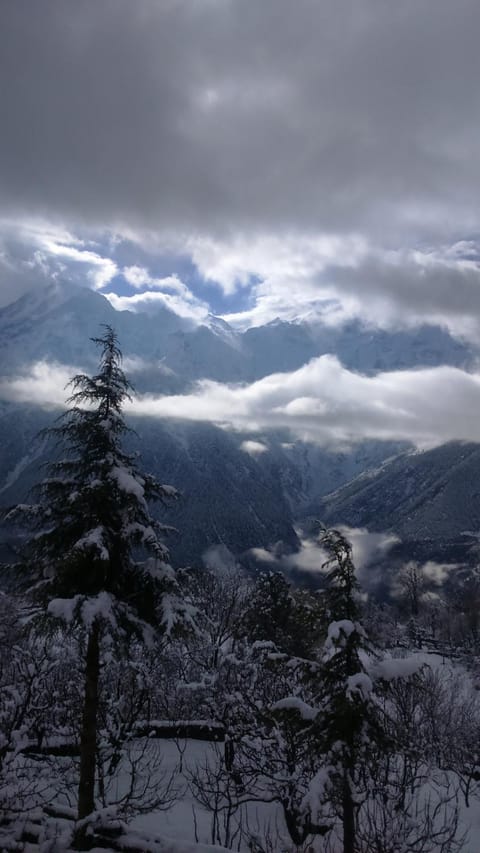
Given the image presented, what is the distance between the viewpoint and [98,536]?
479 inches

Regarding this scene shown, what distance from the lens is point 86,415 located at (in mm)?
13680

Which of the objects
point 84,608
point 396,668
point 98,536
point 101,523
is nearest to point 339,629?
point 396,668

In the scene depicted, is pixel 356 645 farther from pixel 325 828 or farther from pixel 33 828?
pixel 33 828

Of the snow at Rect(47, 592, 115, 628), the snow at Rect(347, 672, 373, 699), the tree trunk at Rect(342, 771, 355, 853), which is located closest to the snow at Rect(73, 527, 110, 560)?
the snow at Rect(47, 592, 115, 628)

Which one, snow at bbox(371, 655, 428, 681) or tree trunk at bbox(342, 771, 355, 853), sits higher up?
snow at bbox(371, 655, 428, 681)

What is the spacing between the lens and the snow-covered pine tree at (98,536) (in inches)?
492

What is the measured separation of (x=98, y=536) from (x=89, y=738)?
5.38 metres

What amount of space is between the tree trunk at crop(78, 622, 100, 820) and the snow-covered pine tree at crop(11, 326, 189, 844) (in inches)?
→ 0.9

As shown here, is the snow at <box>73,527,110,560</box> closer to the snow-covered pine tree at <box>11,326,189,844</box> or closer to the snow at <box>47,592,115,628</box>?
the snow-covered pine tree at <box>11,326,189,844</box>

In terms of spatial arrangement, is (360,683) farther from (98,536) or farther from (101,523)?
(101,523)

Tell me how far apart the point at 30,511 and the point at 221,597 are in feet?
104

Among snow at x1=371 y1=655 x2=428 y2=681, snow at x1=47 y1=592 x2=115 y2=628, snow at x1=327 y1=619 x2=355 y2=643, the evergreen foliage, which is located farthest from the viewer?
the evergreen foliage

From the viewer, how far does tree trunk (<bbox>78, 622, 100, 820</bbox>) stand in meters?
12.8

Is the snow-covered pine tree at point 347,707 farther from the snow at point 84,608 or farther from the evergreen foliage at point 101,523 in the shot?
the snow at point 84,608
